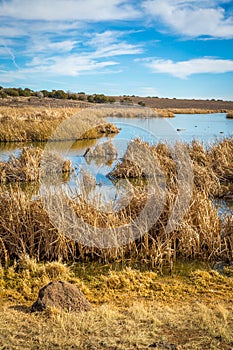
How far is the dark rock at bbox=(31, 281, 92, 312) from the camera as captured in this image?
391 centimetres

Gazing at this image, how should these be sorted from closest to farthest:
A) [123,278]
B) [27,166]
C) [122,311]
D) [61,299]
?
[61,299] → [122,311] → [123,278] → [27,166]

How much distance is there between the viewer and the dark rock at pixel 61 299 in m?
3.91

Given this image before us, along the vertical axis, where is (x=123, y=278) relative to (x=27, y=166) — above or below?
below

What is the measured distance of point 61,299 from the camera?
156 inches

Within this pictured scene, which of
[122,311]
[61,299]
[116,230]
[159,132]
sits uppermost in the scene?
[159,132]

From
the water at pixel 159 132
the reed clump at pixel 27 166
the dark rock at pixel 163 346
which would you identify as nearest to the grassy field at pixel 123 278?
the dark rock at pixel 163 346

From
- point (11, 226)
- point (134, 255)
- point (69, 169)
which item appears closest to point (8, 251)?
point (11, 226)


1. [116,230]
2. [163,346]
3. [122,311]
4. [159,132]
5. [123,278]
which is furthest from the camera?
[159,132]

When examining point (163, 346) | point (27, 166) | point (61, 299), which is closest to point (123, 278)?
point (61, 299)

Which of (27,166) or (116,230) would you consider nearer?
(116,230)

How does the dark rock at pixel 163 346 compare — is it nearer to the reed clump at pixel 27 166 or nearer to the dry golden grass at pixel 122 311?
the dry golden grass at pixel 122 311

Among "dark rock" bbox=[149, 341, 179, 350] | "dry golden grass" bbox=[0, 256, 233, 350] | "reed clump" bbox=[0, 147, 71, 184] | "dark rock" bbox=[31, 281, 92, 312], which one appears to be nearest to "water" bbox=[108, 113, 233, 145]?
"reed clump" bbox=[0, 147, 71, 184]

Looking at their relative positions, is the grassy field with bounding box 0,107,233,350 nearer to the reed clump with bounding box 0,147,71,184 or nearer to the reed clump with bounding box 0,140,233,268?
the reed clump with bounding box 0,140,233,268

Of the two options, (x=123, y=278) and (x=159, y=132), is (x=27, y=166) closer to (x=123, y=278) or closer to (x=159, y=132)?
(x=123, y=278)
